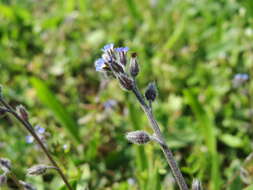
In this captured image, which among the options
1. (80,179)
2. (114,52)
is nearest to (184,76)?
(80,179)

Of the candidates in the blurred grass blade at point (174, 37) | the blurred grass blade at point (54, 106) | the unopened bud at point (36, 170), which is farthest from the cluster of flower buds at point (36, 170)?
the blurred grass blade at point (174, 37)

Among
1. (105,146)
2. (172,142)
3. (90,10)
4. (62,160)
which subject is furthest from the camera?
(90,10)

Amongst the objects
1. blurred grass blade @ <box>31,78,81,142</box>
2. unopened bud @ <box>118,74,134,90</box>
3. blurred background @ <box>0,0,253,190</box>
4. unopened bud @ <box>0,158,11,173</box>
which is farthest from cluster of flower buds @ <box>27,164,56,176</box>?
blurred grass blade @ <box>31,78,81,142</box>

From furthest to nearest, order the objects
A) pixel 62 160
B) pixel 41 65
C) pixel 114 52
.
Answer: pixel 41 65 → pixel 62 160 → pixel 114 52

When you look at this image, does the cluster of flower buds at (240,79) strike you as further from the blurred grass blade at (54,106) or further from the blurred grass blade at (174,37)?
the blurred grass blade at (54,106)

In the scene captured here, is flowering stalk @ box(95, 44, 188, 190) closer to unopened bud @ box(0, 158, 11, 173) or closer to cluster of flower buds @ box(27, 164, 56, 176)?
cluster of flower buds @ box(27, 164, 56, 176)

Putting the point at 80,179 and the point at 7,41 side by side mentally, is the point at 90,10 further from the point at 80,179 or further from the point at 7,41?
the point at 80,179
